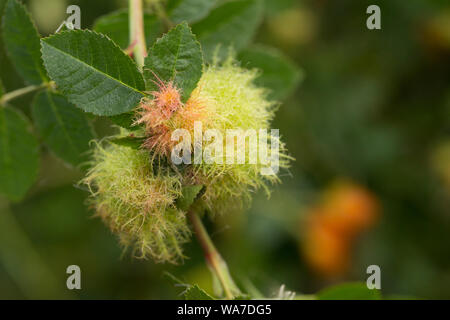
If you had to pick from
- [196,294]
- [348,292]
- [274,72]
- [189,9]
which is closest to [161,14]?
[189,9]

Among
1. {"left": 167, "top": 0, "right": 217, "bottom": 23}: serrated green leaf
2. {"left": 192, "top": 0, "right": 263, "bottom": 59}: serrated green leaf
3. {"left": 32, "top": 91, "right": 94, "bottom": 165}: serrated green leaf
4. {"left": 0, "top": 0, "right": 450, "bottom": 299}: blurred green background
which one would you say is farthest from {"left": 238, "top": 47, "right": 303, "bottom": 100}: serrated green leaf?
{"left": 0, "top": 0, "right": 450, "bottom": 299}: blurred green background

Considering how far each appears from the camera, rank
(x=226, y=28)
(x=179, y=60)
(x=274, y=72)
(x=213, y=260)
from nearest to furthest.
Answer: (x=179, y=60) → (x=213, y=260) → (x=226, y=28) → (x=274, y=72)

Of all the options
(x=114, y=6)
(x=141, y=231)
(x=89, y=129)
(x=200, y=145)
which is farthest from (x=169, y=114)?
(x=114, y=6)

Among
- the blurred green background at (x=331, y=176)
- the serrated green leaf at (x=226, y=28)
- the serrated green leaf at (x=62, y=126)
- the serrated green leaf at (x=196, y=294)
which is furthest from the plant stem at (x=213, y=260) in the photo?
the blurred green background at (x=331, y=176)

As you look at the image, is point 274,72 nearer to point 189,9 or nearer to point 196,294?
point 189,9

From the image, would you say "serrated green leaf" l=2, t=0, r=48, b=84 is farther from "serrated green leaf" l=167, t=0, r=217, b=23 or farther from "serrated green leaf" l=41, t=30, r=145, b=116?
"serrated green leaf" l=167, t=0, r=217, b=23

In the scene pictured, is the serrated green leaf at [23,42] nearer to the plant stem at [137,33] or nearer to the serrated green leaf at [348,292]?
the plant stem at [137,33]
